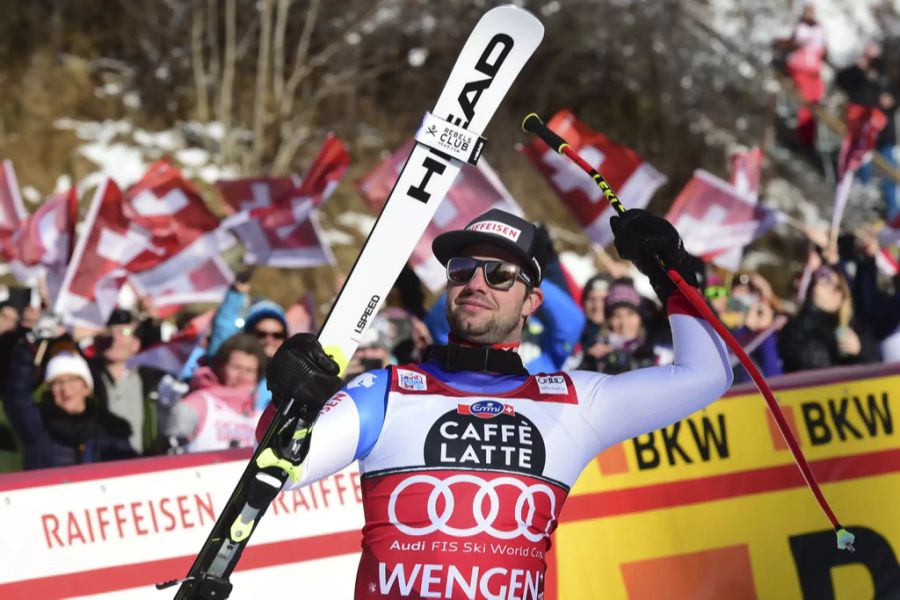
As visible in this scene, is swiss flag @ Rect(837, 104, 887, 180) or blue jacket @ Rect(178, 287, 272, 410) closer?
blue jacket @ Rect(178, 287, 272, 410)

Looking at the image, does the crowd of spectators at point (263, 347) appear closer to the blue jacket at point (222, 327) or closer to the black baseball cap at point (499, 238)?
the blue jacket at point (222, 327)

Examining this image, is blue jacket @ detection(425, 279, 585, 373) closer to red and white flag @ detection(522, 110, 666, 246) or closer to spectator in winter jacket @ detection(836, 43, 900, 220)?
red and white flag @ detection(522, 110, 666, 246)

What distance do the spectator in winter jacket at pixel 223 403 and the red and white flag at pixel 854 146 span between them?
5963 millimetres

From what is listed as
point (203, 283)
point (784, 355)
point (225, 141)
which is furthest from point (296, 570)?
point (225, 141)

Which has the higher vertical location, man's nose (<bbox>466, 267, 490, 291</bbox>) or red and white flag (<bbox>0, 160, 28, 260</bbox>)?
red and white flag (<bbox>0, 160, 28, 260</bbox>)

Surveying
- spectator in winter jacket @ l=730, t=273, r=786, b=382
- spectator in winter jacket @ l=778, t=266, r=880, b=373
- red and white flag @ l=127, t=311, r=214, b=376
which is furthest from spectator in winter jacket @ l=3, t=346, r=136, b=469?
spectator in winter jacket @ l=778, t=266, r=880, b=373

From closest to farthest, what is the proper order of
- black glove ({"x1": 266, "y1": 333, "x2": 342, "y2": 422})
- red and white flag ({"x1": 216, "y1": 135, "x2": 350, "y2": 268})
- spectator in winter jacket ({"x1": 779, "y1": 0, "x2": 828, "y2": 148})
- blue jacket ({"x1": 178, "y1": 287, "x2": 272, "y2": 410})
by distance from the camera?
black glove ({"x1": 266, "y1": 333, "x2": 342, "y2": 422}), blue jacket ({"x1": 178, "y1": 287, "x2": 272, "y2": 410}), red and white flag ({"x1": 216, "y1": 135, "x2": 350, "y2": 268}), spectator in winter jacket ({"x1": 779, "y1": 0, "x2": 828, "y2": 148})

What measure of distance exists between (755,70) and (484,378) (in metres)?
21.5

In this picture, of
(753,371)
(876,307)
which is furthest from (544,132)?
(876,307)

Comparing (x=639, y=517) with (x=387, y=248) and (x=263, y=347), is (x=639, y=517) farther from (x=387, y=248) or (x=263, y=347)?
(x=263, y=347)

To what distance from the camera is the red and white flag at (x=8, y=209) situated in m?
10.7

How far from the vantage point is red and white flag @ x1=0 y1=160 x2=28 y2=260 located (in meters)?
10.7

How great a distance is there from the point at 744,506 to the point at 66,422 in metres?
3.30

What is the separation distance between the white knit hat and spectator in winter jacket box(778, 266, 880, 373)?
436 cm
